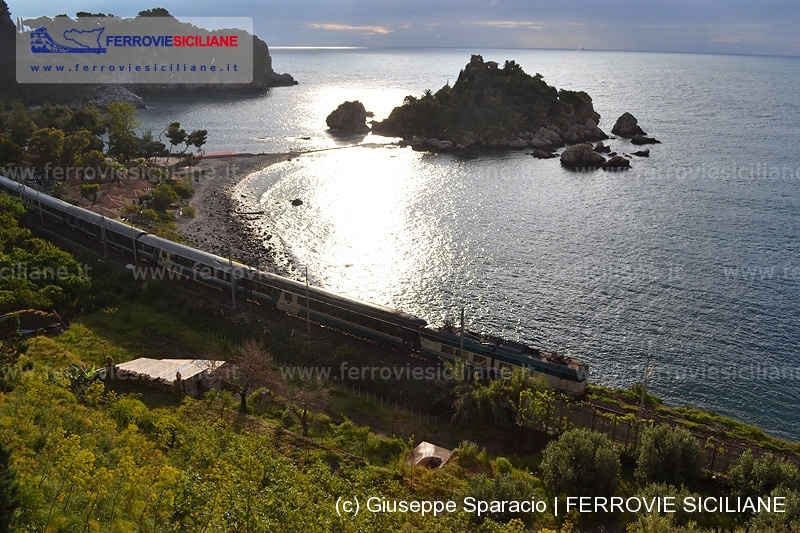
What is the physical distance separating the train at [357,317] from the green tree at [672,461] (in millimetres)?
7968

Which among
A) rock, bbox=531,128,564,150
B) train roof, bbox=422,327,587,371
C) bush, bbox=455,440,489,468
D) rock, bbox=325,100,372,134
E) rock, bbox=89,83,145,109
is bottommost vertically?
bush, bbox=455,440,489,468

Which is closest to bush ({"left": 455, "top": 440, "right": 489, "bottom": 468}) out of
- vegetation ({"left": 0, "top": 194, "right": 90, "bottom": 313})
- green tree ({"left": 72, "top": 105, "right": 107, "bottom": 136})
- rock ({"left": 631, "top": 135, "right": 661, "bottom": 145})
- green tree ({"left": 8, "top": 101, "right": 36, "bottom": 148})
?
vegetation ({"left": 0, "top": 194, "right": 90, "bottom": 313})

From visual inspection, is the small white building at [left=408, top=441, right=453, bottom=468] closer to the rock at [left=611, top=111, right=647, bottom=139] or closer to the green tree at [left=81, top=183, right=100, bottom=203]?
the green tree at [left=81, top=183, right=100, bottom=203]

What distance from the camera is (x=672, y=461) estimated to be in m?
26.5

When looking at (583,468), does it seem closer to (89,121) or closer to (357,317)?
(357,317)

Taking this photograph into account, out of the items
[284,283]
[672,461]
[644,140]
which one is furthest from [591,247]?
[644,140]

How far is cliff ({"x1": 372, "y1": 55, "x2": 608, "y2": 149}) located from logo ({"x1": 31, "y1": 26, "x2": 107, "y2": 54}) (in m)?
109

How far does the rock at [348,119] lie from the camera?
138m

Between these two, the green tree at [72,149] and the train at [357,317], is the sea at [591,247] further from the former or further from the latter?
the green tree at [72,149]

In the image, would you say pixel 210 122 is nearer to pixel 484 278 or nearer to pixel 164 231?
pixel 164 231

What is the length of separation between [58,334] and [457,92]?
4255 inches

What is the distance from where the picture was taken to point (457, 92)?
130m

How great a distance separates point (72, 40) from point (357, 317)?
186 m

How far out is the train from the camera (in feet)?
116
